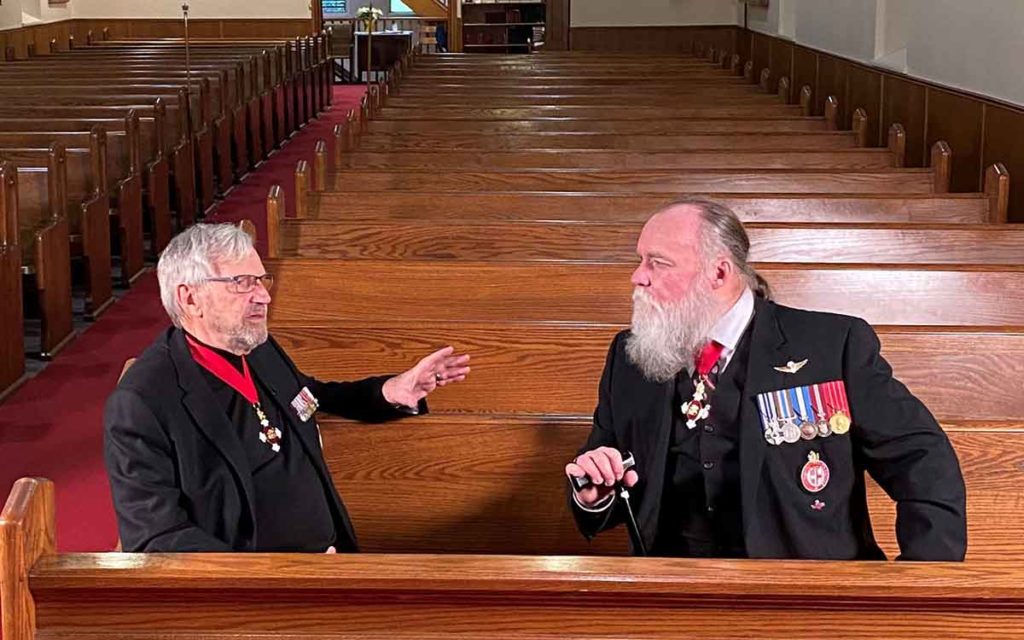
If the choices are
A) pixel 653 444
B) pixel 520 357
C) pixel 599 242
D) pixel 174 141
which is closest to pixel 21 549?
pixel 653 444

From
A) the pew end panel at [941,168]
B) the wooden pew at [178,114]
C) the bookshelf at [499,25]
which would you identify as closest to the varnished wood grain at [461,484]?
the pew end panel at [941,168]

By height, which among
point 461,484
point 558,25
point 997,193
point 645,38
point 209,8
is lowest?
point 461,484

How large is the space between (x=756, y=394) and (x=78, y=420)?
3.28m

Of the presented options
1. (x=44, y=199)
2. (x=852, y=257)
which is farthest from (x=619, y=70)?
(x=852, y=257)

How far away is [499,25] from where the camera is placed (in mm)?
19062

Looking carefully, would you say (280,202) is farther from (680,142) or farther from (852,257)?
(680,142)

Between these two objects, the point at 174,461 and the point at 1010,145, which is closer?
the point at 174,461

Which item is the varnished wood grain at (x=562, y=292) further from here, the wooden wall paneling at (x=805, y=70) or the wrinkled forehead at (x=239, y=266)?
the wooden wall paneling at (x=805, y=70)

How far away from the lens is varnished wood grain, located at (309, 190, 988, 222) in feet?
14.8

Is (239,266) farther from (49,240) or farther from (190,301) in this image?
(49,240)

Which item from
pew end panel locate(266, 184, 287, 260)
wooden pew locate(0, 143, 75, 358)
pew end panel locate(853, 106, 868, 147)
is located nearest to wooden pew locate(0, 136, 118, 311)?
wooden pew locate(0, 143, 75, 358)

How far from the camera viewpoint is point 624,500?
232 centimetres

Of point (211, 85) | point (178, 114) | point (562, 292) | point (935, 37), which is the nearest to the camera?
point (562, 292)

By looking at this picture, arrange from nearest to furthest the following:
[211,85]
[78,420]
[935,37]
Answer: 1. [78,420]
2. [935,37]
3. [211,85]
